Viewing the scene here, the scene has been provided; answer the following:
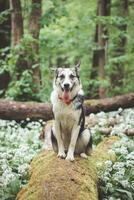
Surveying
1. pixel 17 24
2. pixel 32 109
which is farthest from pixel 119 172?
pixel 17 24

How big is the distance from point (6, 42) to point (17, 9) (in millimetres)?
2317

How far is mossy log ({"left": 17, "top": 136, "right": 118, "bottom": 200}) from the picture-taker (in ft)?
18.5

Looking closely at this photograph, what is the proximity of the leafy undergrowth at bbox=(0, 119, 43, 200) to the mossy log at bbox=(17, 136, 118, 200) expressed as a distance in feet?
1.05

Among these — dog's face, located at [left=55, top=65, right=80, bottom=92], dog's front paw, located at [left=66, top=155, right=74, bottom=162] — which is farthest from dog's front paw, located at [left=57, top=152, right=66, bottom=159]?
dog's face, located at [left=55, top=65, right=80, bottom=92]

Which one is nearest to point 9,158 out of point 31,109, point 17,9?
point 31,109

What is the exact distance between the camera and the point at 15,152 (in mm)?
8734

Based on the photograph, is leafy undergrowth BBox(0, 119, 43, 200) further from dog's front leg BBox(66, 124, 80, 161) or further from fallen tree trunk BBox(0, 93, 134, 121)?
dog's front leg BBox(66, 124, 80, 161)

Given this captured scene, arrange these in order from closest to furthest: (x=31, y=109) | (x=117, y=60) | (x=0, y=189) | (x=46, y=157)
Answer: (x=0, y=189)
(x=46, y=157)
(x=31, y=109)
(x=117, y=60)

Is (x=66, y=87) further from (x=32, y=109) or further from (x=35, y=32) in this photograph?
(x=35, y=32)

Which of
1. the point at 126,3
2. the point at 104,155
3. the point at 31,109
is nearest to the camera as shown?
the point at 104,155

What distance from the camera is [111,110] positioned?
1320 centimetres

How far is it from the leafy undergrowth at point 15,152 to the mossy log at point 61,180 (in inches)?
12.6

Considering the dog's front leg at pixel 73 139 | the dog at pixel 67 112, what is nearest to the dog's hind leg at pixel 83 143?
the dog at pixel 67 112

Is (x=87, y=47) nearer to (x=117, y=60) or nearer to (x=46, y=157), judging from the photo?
(x=117, y=60)
